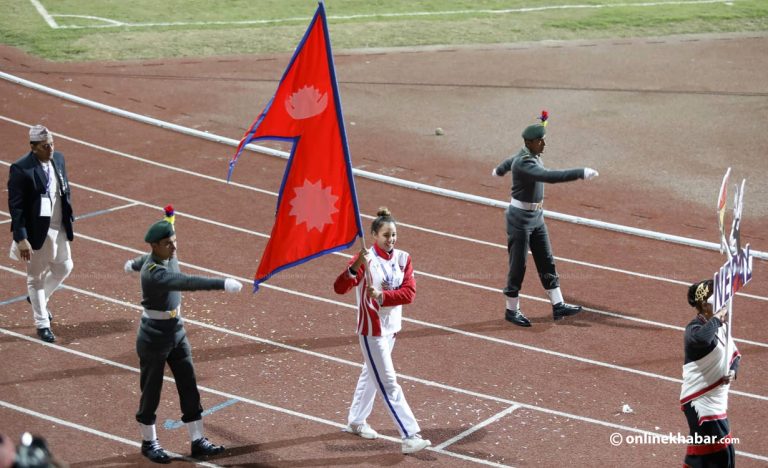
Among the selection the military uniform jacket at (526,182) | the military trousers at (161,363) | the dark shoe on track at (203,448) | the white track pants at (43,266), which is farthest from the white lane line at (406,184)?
the military trousers at (161,363)

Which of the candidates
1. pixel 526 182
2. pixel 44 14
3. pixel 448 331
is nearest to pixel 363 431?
pixel 448 331

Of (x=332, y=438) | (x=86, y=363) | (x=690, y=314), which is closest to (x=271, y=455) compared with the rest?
(x=332, y=438)

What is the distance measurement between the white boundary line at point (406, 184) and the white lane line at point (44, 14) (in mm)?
4129

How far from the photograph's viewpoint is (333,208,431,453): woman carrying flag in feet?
26.9

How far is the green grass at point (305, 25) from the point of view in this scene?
2175 cm

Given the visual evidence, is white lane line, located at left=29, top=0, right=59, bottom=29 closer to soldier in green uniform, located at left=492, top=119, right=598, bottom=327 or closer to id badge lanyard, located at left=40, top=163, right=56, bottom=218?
id badge lanyard, located at left=40, top=163, right=56, bottom=218

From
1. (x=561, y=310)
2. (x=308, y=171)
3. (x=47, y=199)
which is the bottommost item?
(x=561, y=310)

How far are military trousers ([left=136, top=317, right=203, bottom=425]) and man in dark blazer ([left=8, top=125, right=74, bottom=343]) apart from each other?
2511 millimetres

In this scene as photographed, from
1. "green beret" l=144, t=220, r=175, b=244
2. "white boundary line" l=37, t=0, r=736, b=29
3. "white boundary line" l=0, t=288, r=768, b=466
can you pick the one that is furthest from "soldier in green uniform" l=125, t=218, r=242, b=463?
"white boundary line" l=37, t=0, r=736, b=29

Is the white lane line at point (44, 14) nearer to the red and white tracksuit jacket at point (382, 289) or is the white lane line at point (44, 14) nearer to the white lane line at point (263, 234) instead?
the white lane line at point (263, 234)

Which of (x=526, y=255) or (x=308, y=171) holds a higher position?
(x=308, y=171)

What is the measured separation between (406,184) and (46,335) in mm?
5961

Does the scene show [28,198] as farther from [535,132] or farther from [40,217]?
[535,132]

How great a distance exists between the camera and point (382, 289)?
8.31 meters
